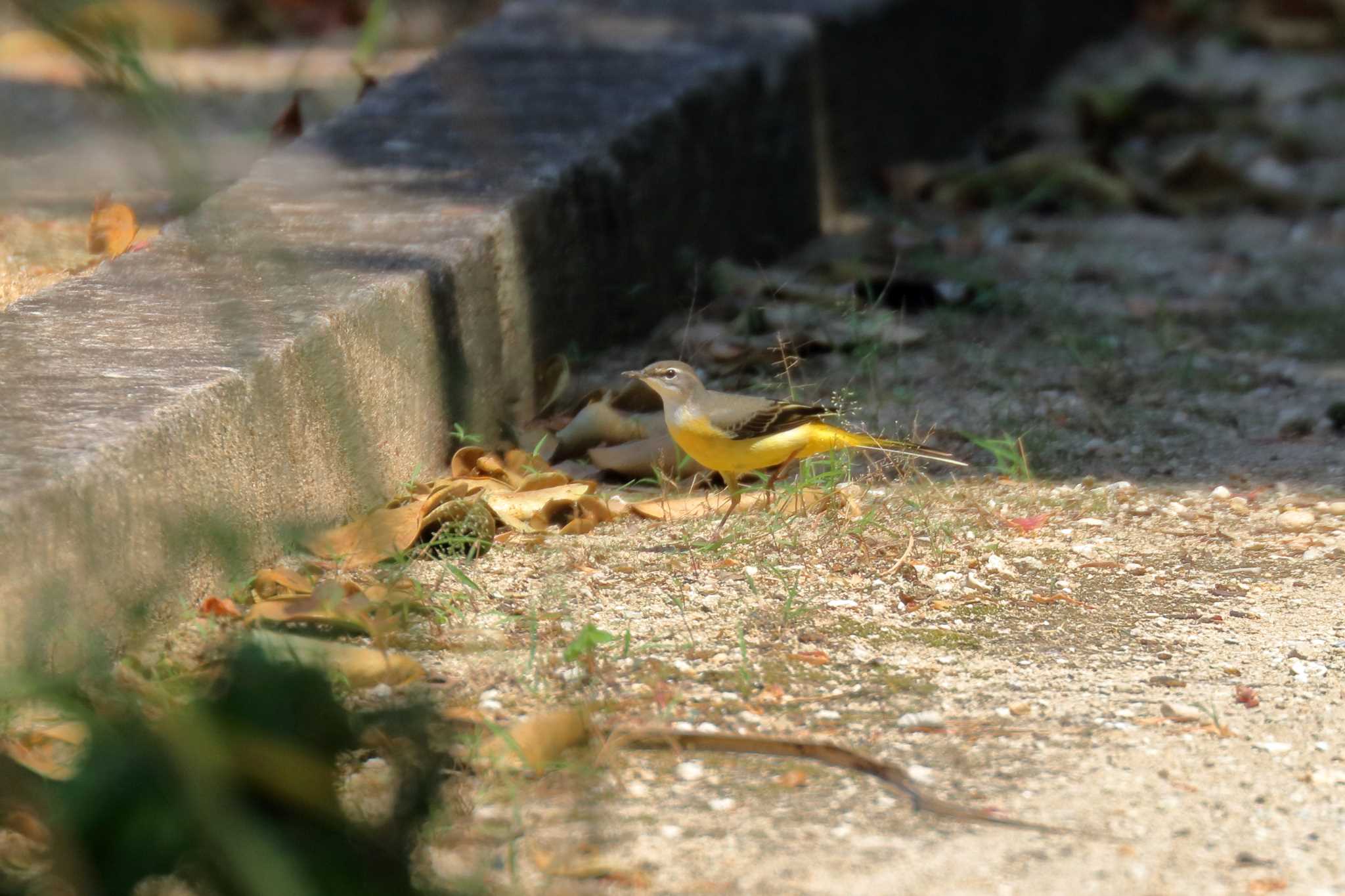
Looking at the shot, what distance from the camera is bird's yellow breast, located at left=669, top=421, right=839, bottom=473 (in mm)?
3211

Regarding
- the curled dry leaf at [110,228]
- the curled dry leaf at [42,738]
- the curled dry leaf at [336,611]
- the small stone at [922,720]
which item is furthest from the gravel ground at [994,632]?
the curled dry leaf at [110,228]

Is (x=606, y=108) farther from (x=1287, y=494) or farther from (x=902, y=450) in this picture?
(x=1287, y=494)

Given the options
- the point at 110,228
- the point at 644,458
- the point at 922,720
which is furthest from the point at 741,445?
the point at 110,228

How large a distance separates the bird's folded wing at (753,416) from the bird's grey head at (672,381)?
0.31 ft

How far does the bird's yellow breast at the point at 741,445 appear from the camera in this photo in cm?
321

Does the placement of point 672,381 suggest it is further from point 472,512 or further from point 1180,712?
point 1180,712

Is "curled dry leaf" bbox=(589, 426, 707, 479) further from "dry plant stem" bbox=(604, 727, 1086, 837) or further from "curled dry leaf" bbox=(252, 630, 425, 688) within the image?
"dry plant stem" bbox=(604, 727, 1086, 837)

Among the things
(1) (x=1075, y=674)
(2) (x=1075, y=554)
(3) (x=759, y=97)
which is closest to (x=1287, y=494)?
(2) (x=1075, y=554)

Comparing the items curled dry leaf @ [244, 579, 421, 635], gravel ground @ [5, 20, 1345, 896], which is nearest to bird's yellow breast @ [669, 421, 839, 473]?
gravel ground @ [5, 20, 1345, 896]

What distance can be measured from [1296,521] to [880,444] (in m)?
0.90

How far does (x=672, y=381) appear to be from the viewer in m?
3.30

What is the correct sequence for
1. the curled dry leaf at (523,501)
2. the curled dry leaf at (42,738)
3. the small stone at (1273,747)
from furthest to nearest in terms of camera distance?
1. the curled dry leaf at (523,501)
2. the small stone at (1273,747)
3. the curled dry leaf at (42,738)

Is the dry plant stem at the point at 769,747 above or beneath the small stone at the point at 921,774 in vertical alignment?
above

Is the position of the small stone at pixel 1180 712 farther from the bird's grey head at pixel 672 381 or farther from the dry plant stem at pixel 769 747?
the bird's grey head at pixel 672 381
